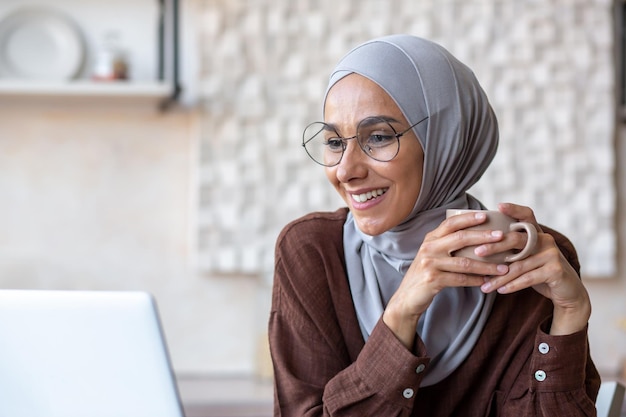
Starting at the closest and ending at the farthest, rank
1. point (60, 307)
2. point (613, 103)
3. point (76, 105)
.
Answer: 1. point (60, 307)
2. point (76, 105)
3. point (613, 103)

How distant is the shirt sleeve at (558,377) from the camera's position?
132cm

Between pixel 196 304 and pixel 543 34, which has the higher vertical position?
pixel 543 34

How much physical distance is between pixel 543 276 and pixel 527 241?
0.06 m

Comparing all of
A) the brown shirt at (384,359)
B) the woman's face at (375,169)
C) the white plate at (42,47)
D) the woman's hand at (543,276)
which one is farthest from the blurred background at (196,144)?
the woman's hand at (543,276)

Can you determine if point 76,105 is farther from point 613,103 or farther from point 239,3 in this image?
point 613,103

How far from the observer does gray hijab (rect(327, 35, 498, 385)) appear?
4.59 ft

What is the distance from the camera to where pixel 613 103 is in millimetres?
2982

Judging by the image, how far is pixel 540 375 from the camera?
4.37ft

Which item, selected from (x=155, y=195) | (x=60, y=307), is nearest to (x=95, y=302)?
(x=60, y=307)

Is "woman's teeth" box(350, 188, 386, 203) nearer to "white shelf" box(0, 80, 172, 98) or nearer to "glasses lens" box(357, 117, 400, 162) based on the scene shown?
"glasses lens" box(357, 117, 400, 162)

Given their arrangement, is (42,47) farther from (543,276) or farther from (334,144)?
(543,276)

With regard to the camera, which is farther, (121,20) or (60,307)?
(121,20)

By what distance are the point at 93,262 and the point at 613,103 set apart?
177 cm

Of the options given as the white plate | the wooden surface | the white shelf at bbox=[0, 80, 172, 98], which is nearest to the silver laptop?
the wooden surface
